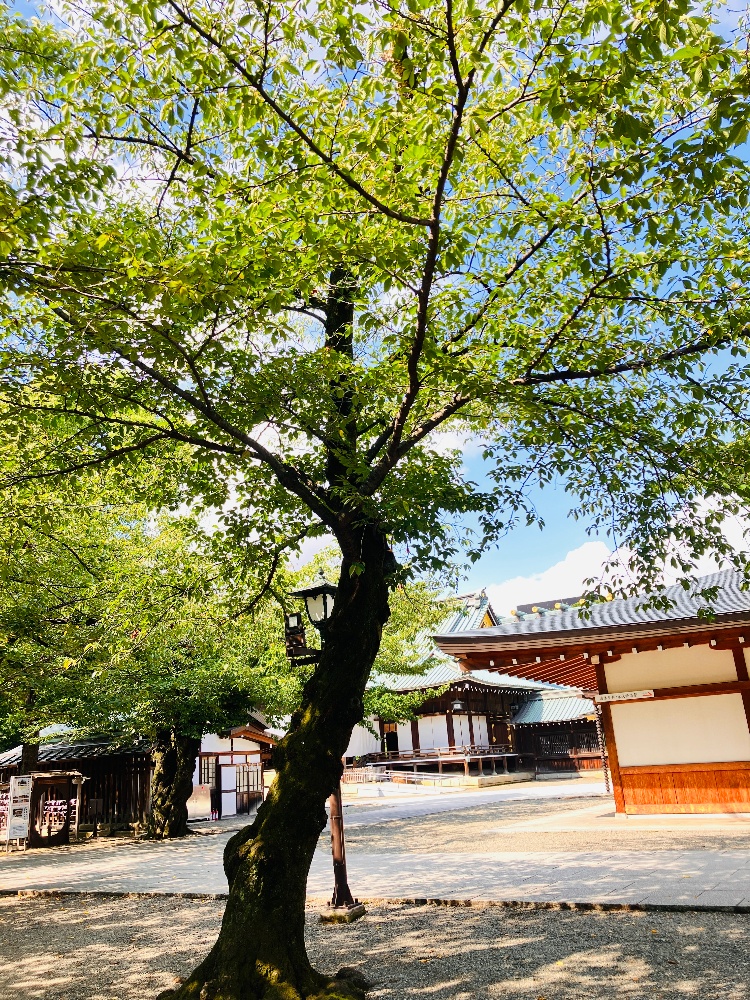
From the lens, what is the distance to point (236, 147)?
570cm

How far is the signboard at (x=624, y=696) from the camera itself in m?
13.0

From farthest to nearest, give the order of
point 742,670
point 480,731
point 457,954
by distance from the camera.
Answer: point 480,731 < point 742,670 < point 457,954

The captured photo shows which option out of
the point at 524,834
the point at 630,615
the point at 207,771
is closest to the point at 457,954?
the point at 524,834

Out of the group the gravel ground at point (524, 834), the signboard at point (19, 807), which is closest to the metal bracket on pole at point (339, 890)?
the gravel ground at point (524, 834)

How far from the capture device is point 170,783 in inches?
714

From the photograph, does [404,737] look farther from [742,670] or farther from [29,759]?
[742,670]

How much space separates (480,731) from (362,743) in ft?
24.2

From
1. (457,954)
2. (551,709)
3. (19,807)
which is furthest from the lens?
(551,709)

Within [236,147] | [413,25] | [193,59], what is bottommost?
[413,25]

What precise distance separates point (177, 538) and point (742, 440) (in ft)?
38.0

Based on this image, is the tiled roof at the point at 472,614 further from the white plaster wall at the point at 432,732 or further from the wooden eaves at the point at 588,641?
the wooden eaves at the point at 588,641

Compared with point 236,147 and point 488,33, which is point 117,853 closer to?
point 236,147

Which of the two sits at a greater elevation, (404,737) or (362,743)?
(404,737)

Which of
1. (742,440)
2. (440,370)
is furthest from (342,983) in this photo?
(742,440)
